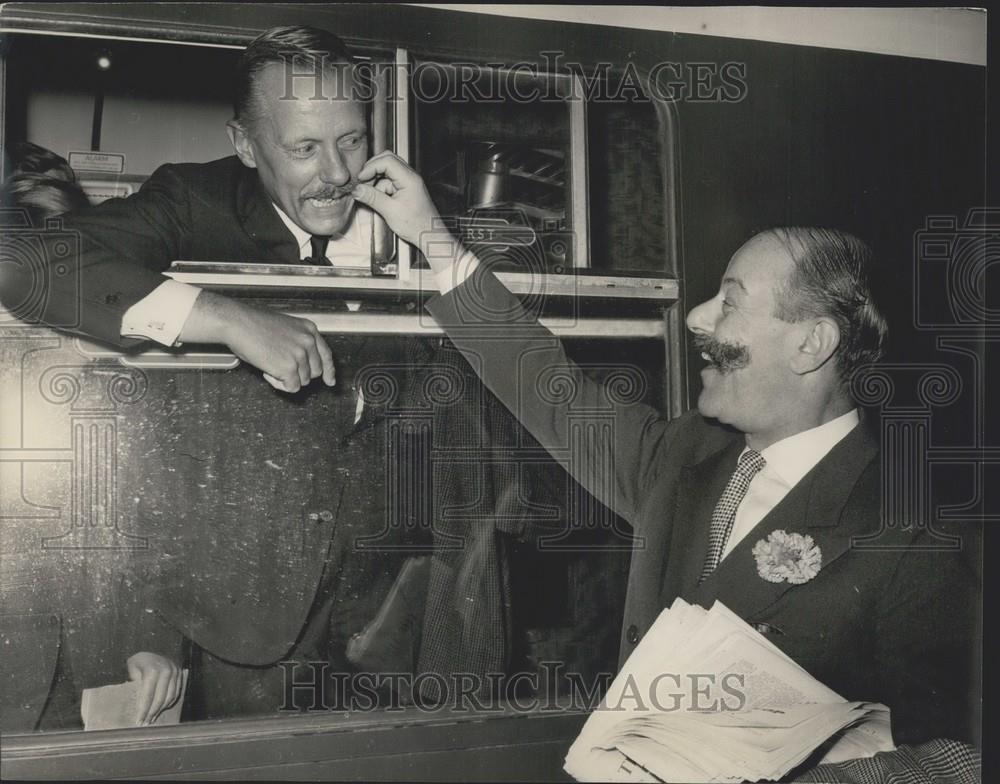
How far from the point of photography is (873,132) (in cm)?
172

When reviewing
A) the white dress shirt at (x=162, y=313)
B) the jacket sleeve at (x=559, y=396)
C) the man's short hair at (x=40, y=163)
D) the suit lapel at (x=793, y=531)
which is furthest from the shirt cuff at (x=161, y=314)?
the suit lapel at (x=793, y=531)

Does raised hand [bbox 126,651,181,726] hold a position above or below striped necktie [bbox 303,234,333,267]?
below

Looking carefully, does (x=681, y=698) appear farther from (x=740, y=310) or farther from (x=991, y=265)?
(x=991, y=265)

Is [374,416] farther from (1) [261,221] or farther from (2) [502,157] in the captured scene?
(2) [502,157]

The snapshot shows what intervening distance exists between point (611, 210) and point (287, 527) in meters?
0.79

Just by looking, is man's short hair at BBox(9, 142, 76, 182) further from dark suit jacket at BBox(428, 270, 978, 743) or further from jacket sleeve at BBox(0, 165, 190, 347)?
dark suit jacket at BBox(428, 270, 978, 743)

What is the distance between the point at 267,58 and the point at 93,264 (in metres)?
0.44

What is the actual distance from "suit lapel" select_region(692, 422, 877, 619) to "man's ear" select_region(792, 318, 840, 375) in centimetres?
16

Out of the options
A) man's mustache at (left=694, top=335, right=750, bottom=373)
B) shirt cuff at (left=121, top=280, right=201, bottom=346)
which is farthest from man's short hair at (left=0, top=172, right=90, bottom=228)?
man's mustache at (left=694, top=335, right=750, bottom=373)

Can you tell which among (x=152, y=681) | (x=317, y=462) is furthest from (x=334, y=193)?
(x=152, y=681)

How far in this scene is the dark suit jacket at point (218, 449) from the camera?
1.45 metres

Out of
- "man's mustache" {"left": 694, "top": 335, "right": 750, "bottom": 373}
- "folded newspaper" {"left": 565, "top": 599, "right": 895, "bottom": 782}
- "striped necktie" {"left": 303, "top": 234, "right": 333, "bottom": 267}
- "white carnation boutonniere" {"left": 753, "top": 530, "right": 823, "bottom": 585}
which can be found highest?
"striped necktie" {"left": 303, "top": 234, "right": 333, "bottom": 267}

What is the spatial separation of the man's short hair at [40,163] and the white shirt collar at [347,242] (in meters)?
0.34

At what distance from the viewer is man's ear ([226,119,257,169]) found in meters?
1.48
